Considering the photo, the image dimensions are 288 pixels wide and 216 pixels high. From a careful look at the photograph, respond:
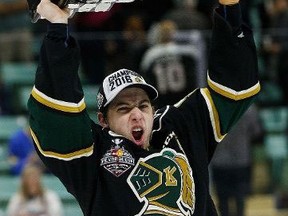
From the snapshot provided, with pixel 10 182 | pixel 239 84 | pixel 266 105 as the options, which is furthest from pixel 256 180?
pixel 239 84

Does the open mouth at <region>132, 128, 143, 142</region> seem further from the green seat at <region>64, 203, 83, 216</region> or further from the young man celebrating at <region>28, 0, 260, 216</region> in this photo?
the green seat at <region>64, 203, 83, 216</region>

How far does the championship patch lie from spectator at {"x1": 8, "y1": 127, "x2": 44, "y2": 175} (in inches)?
212

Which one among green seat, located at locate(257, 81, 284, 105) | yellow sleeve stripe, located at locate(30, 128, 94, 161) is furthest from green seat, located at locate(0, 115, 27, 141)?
yellow sleeve stripe, located at locate(30, 128, 94, 161)

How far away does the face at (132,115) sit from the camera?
4625 mm

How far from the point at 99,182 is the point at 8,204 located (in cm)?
543

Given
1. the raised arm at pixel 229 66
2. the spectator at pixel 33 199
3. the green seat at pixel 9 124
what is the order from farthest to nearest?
the green seat at pixel 9 124, the spectator at pixel 33 199, the raised arm at pixel 229 66

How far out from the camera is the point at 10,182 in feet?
33.1

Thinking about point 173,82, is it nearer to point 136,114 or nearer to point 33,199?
point 33,199

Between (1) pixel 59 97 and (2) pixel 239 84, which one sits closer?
(1) pixel 59 97

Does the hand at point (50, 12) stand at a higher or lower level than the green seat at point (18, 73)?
higher

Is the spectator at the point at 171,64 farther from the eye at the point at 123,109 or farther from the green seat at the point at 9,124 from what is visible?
the eye at the point at 123,109

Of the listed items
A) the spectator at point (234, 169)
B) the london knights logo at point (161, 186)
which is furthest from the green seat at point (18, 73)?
the london knights logo at point (161, 186)

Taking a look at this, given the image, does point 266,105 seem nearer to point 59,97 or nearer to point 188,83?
point 188,83

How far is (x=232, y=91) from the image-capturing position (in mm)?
4844
